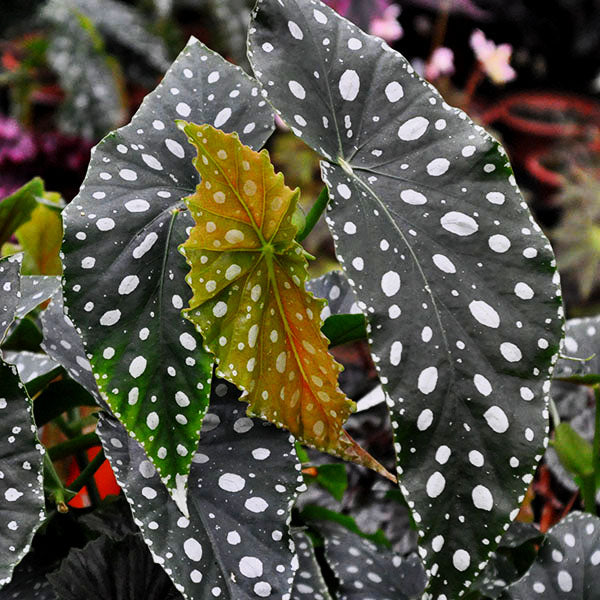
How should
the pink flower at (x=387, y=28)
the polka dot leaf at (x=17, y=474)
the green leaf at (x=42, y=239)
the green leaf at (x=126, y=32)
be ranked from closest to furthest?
the polka dot leaf at (x=17, y=474) < the green leaf at (x=42, y=239) < the pink flower at (x=387, y=28) < the green leaf at (x=126, y=32)

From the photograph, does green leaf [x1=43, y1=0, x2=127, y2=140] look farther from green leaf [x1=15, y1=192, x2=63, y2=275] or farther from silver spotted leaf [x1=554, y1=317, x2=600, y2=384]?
silver spotted leaf [x1=554, y1=317, x2=600, y2=384]

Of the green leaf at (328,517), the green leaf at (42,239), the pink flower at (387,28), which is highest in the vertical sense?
the pink flower at (387,28)


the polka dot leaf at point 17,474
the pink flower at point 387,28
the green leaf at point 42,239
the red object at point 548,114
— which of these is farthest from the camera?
the red object at point 548,114

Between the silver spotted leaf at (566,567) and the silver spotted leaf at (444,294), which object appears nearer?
the silver spotted leaf at (444,294)

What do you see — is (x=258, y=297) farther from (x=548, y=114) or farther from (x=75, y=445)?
(x=548, y=114)


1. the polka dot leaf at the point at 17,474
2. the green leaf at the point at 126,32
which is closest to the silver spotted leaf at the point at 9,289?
the polka dot leaf at the point at 17,474

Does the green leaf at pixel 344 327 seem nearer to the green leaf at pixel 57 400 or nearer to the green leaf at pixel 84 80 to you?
the green leaf at pixel 57 400
